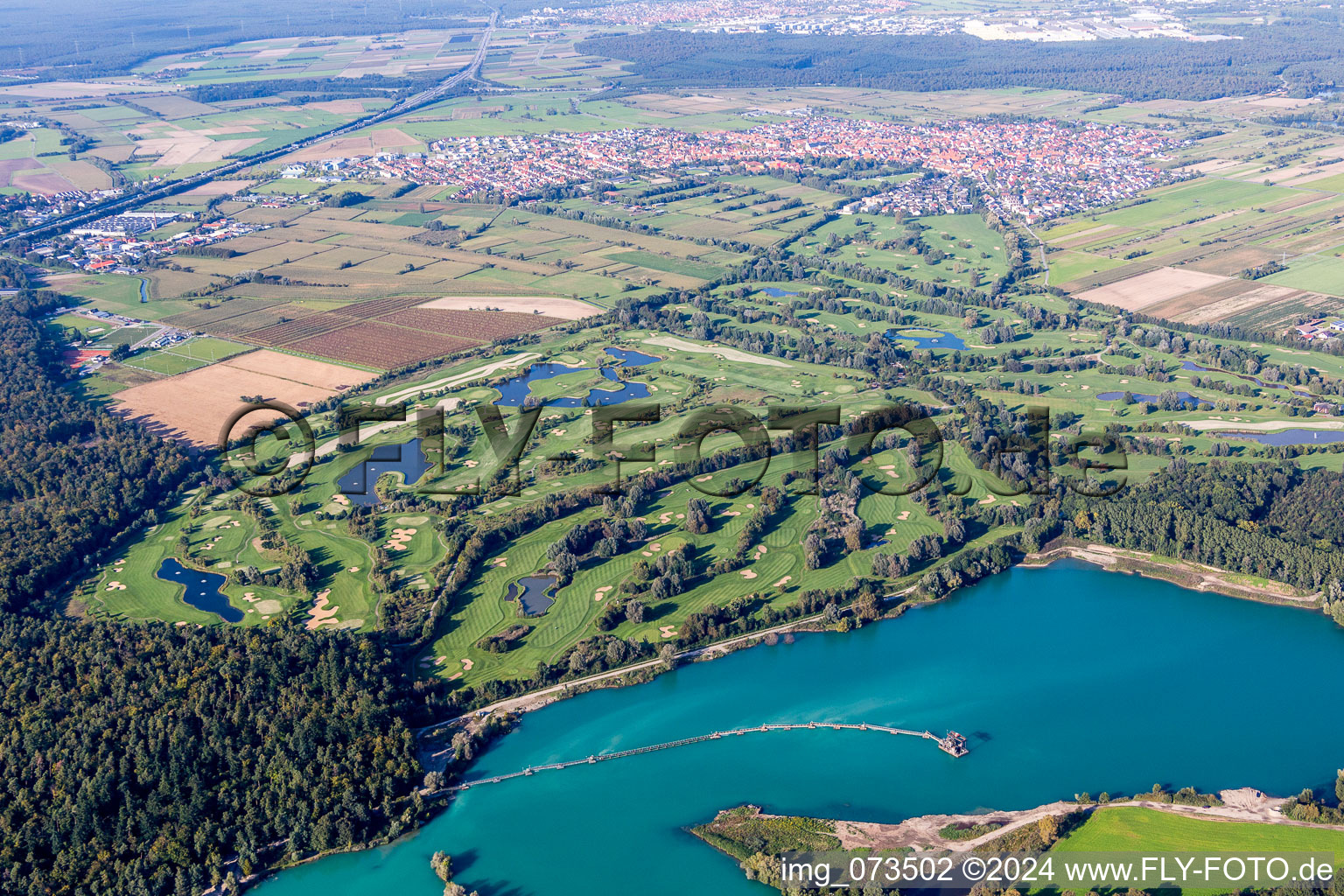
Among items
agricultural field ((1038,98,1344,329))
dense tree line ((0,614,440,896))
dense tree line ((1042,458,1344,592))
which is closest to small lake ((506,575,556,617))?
dense tree line ((0,614,440,896))

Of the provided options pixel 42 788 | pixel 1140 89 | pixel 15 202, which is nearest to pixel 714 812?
pixel 42 788

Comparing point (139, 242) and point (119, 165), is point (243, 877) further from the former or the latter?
point (119, 165)

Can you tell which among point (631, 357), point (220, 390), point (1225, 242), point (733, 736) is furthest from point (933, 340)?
point (220, 390)

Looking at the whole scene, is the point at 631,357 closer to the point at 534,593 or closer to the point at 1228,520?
the point at 534,593

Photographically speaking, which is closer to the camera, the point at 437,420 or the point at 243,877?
the point at 243,877

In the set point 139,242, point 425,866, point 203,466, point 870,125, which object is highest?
point 870,125

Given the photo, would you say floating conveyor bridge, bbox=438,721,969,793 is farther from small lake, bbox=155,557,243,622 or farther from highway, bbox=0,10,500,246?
highway, bbox=0,10,500,246

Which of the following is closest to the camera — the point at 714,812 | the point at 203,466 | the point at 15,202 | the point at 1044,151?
the point at 714,812
